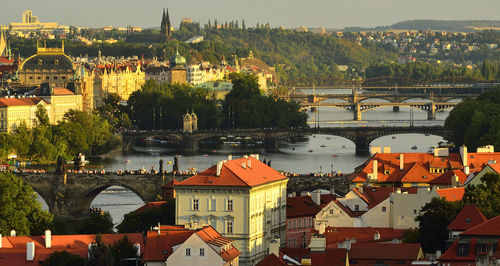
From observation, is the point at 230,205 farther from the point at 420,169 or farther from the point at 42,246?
the point at 420,169

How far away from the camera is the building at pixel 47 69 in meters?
147

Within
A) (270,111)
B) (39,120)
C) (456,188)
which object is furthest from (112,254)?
(270,111)

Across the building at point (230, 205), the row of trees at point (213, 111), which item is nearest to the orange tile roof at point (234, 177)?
the building at point (230, 205)

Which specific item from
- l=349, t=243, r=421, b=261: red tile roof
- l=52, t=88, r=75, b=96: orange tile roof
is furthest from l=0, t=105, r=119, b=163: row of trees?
l=349, t=243, r=421, b=261: red tile roof

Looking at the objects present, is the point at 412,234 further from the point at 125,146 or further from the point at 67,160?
the point at 125,146

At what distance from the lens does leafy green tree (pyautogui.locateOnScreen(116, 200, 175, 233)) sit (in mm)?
56381

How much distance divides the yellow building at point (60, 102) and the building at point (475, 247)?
82406mm

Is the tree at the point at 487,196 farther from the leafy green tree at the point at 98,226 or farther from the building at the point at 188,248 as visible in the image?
the leafy green tree at the point at 98,226

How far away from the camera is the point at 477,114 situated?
102250mm

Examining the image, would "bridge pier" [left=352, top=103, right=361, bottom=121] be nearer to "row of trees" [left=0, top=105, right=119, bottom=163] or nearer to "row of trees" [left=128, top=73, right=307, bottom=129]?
"row of trees" [left=128, top=73, right=307, bottom=129]

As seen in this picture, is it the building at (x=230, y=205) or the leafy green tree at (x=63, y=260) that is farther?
the building at (x=230, y=205)

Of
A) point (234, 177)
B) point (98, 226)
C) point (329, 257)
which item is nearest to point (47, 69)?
point (98, 226)

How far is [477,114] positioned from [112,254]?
6156 cm

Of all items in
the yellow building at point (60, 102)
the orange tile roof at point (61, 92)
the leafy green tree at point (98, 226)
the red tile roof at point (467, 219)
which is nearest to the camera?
the red tile roof at point (467, 219)
